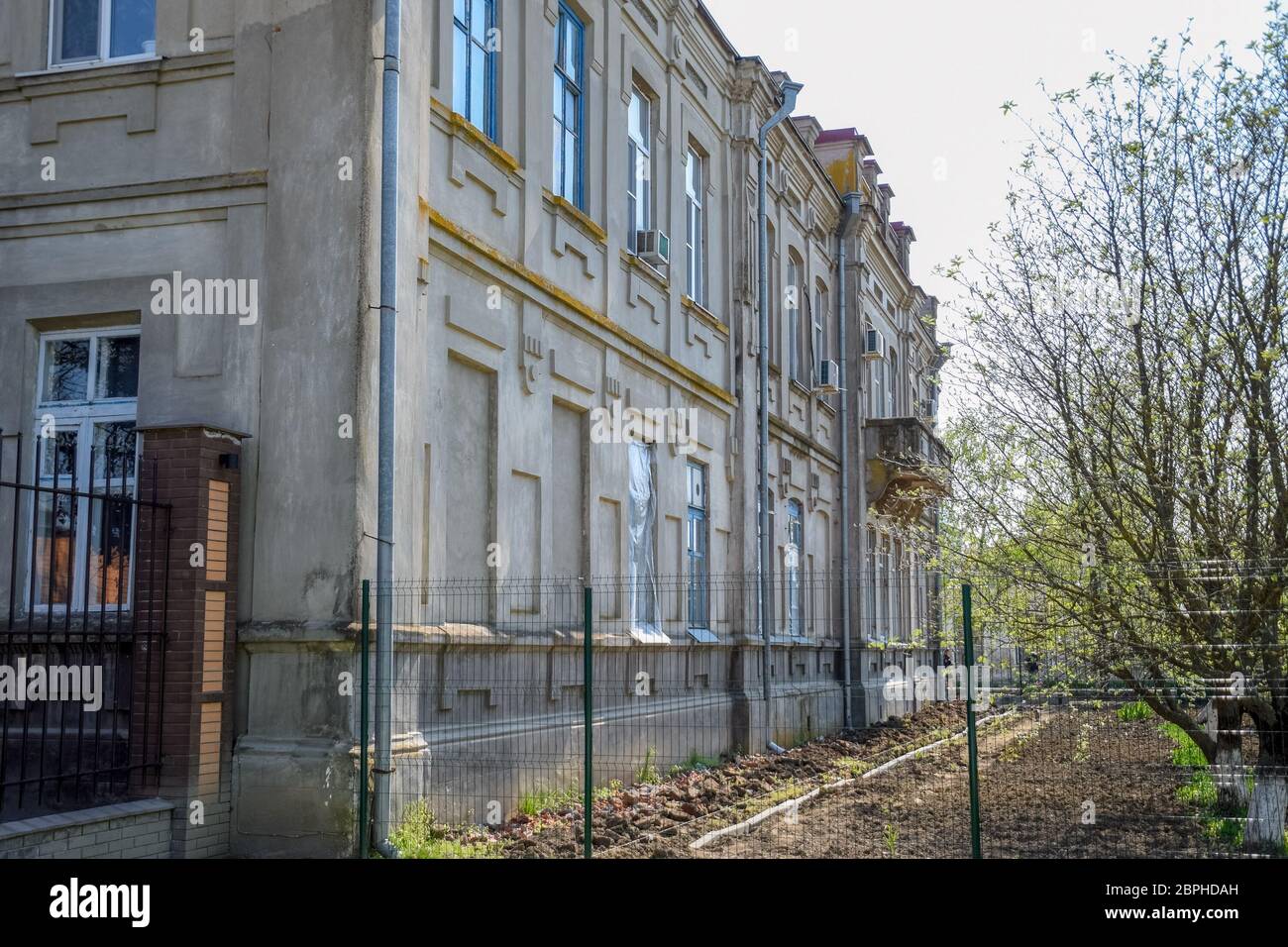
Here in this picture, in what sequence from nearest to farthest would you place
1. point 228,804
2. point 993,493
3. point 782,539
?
1. point 228,804
2. point 993,493
3. point 782,539

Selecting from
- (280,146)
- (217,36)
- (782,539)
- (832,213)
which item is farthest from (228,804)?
(832,213)

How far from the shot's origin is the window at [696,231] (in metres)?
18.0

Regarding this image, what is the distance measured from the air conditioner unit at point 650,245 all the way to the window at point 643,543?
2136 millimetres

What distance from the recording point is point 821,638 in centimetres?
2305

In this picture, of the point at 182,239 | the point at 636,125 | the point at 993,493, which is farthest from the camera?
the point at 636,125

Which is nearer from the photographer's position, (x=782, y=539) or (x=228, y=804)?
(x=228, y=804)

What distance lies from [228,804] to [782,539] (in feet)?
43.7

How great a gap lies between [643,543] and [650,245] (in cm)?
343

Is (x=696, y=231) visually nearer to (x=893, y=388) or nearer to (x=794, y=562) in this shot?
(x=794, y=562)

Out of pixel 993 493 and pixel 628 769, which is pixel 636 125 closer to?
pixel 993 493

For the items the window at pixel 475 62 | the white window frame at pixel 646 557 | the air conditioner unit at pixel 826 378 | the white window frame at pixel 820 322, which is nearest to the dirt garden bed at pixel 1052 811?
the white window frame at pixel 646 557

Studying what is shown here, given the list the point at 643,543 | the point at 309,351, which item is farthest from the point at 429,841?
the point at 643,543

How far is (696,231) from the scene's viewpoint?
18344 millimetres

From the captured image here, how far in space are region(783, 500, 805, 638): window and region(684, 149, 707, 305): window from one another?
505 cm
